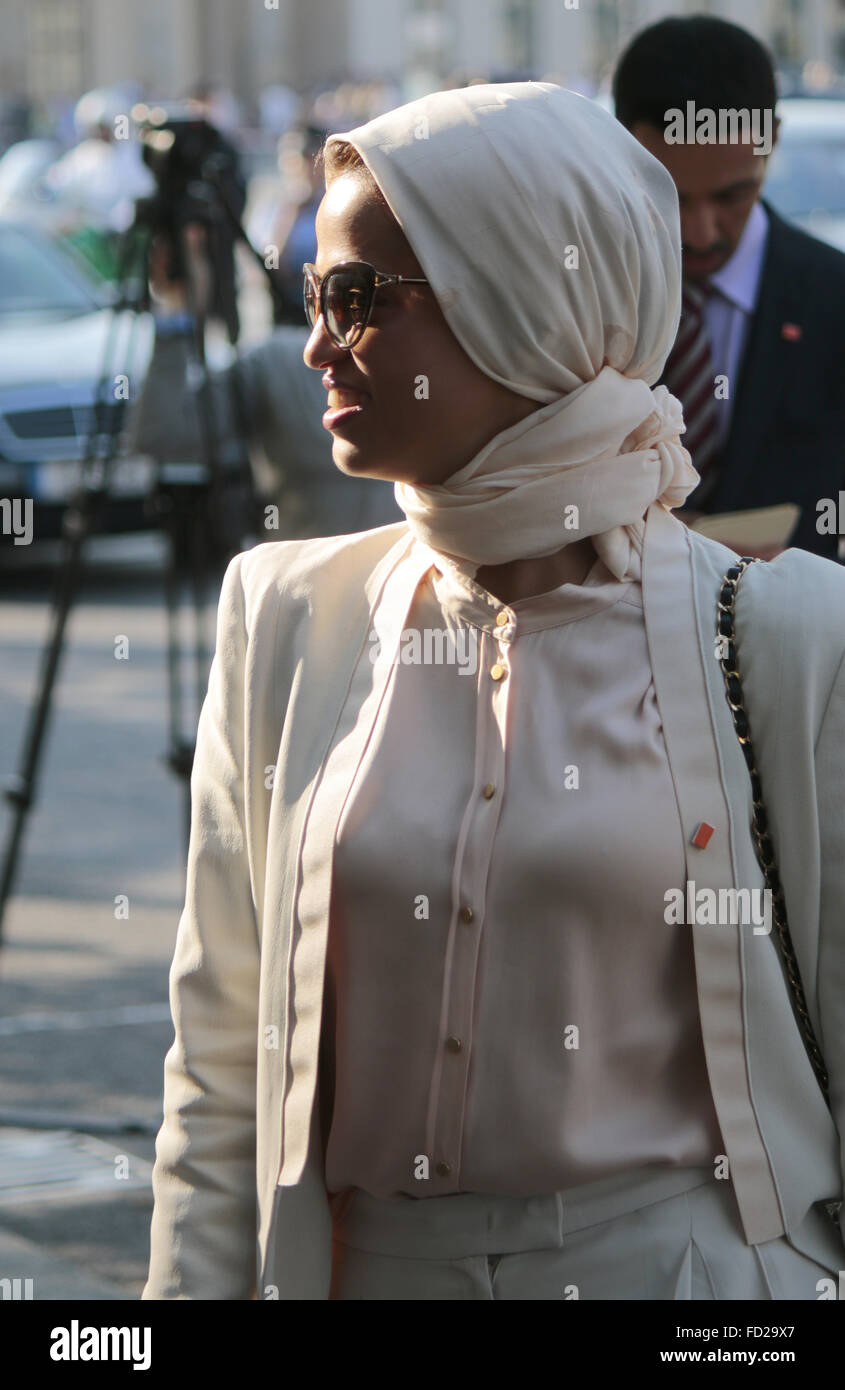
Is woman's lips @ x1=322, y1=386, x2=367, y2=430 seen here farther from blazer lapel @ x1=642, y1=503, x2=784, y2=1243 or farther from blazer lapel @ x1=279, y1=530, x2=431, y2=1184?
blazer lapel @ x1=642, y1=503, x2=784, y2=1243

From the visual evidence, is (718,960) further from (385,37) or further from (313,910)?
(385,37)

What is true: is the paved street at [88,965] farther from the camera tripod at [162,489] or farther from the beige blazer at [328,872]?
the beige blazer at [328,872]

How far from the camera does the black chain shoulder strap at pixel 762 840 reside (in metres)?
1.83

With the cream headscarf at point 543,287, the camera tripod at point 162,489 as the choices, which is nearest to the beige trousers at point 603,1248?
the cream headscarf at point 543,287

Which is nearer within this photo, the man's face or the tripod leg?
the man's face

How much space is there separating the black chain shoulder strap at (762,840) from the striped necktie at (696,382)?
4.95 feet

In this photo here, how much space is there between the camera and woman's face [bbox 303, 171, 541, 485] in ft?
6.16

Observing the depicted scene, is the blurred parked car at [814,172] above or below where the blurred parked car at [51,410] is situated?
above

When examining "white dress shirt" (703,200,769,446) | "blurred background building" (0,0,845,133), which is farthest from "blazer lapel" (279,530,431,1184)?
"blurred background building" (0,0,845,133)

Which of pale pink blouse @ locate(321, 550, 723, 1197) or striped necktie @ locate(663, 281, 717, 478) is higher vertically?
striped necktie @ locate(663, 281, 717, 478)

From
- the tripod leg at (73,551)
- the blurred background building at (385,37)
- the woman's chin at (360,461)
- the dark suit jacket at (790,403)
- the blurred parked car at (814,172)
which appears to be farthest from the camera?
the blurred background building at (385,37)

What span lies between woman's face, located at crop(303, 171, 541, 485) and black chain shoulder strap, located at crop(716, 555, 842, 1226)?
0.27 m

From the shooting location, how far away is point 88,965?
223 inches

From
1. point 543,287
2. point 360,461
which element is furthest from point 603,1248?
point 543,287
